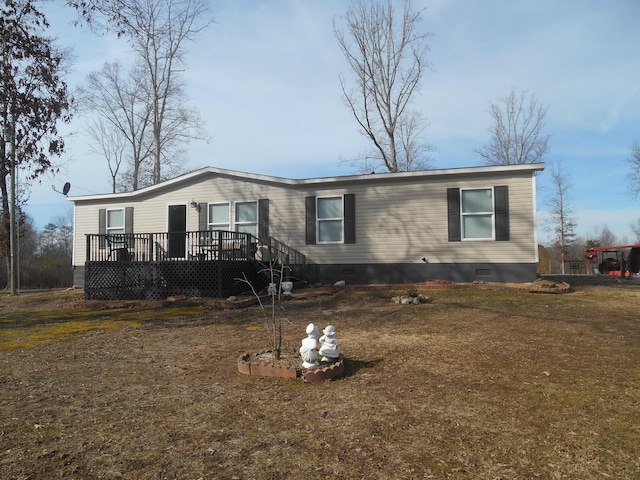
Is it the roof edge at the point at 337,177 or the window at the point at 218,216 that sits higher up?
the roof edge at the point at 337,177

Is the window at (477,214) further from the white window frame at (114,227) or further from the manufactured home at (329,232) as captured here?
the white window frame at (114,227)

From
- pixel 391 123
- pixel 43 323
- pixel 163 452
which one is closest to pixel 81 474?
pixel 163 452

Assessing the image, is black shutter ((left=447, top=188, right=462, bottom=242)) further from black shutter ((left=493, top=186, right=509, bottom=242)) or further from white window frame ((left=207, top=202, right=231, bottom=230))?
white window frame ((left=207, top=202, right=231, bottom=230))

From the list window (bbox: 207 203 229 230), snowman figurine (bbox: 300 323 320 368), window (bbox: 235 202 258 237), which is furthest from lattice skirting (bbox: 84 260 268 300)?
snowman figurine (bbox: 300 323 320 368)

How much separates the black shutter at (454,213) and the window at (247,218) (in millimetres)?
5436

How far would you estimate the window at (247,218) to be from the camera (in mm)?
13078

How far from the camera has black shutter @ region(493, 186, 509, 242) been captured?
10953 millimetres

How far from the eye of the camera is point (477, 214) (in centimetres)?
1126

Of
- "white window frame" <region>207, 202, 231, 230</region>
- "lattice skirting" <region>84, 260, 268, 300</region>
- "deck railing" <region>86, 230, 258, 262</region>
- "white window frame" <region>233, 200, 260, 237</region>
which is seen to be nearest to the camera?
"lattice skirting" <region>84, 260, 268, 300</region>

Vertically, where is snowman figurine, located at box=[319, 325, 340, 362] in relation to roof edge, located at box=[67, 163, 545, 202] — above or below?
below

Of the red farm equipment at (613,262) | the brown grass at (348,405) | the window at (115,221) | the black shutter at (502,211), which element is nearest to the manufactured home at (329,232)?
the black shutter at (502,211)

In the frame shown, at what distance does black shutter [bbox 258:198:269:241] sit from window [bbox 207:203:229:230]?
3.43 feet

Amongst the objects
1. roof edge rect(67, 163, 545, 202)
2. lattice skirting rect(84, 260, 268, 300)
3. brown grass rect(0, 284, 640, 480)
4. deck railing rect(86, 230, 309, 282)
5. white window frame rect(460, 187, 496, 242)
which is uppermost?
roof edge rect(67, 163, 545, 202)

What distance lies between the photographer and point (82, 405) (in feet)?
12.0
